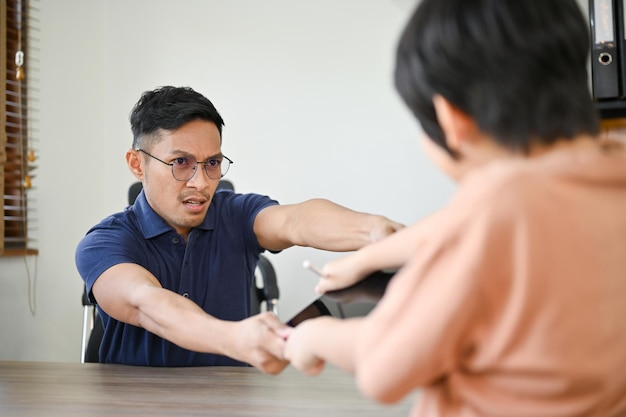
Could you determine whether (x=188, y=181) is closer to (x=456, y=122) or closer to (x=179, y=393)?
(x=179, y=393)

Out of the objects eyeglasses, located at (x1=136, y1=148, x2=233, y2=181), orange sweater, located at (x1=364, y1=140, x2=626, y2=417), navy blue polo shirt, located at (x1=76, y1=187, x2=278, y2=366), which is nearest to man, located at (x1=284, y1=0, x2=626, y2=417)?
orange sweater, located at (x1=364, y1=140, x2=626, y2=417)

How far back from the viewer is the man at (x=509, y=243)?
1.63 ft

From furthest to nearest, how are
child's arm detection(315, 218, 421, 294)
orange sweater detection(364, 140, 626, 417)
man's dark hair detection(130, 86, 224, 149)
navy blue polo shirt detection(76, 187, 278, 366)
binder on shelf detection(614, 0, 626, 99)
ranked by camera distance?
binder on shelf detection(614, 0, 626, 99) < man's dark hair detection(130, 86, 224, 149) < navy blue polo shirt detection(76, 187, 278, 366) < child's arm detection(315, 218, 421, 294) < orange sweater detection(364, 140, 626, 417)

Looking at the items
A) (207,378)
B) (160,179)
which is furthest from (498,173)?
(160,179)

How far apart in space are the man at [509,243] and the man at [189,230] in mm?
1072

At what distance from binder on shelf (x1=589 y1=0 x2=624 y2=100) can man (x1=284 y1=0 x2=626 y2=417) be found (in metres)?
1.98

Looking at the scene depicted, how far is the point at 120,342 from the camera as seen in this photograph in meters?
1.87

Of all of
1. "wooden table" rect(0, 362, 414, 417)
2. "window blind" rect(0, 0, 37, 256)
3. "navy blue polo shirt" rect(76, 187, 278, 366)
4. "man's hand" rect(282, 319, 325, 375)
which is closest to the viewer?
"man's hand" rect(282, 319, 325, 375)

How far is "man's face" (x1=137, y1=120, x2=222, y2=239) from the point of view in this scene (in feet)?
6.21

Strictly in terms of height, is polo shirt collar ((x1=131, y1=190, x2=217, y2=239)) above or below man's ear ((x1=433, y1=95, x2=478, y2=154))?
below

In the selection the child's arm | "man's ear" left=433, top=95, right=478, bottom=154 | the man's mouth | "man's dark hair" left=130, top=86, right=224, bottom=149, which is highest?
"man's dark hair" left=130, top=86, right=224, bottom=149

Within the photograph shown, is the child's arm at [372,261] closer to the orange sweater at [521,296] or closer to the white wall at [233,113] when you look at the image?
the orange sweater at [521,296]

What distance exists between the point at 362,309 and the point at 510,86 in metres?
0.46

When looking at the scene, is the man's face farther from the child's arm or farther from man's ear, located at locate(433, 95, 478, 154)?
man's ear, located at locate(433, 95, 478, 154)
